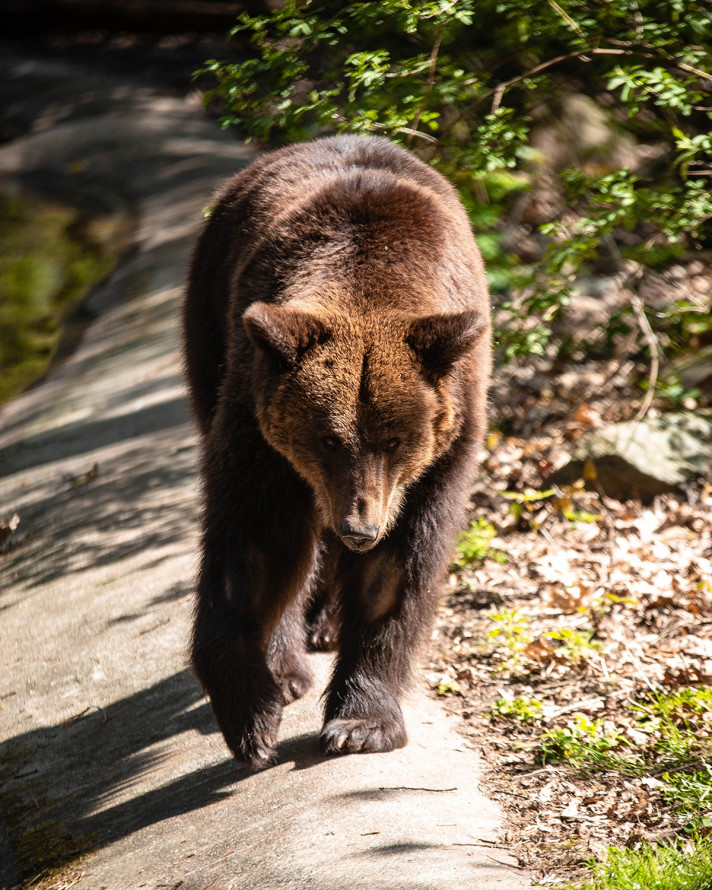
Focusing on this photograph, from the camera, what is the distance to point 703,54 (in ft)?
19.6

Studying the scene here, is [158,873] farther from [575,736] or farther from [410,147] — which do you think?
[410,147]

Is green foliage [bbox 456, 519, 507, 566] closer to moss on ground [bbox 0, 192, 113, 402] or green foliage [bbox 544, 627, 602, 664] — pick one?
green foliage [bbox 544, 627, 602, 664]

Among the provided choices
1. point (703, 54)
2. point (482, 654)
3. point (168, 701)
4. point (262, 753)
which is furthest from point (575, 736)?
point (703, 54)

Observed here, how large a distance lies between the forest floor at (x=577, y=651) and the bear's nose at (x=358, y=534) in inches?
45.4

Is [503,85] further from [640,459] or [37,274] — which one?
[37,274]

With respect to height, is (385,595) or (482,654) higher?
(385,595)

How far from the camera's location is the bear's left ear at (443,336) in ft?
12.6

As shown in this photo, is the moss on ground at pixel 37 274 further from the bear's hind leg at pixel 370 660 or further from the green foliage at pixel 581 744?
the green foliage at pixel 581 744

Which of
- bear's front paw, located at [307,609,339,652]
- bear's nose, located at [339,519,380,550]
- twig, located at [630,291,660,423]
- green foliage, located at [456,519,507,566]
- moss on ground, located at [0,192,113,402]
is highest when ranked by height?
bear's nose, located at [339,519,380,550]

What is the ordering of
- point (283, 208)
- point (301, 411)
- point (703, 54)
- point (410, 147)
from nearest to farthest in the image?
1. point (301, 411)
2. point (283, 208)
3. point (703, 54)
4. point (410, 147)

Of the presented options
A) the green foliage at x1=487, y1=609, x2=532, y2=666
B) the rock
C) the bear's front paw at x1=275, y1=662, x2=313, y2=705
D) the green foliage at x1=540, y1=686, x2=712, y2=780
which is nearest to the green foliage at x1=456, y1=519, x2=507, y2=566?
the green foliage at x1=487, y1=609, x2=532, y2=666

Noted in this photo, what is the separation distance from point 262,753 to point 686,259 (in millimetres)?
9031

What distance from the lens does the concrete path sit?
11.4 ft

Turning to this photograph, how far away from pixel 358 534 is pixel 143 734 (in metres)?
1.81
